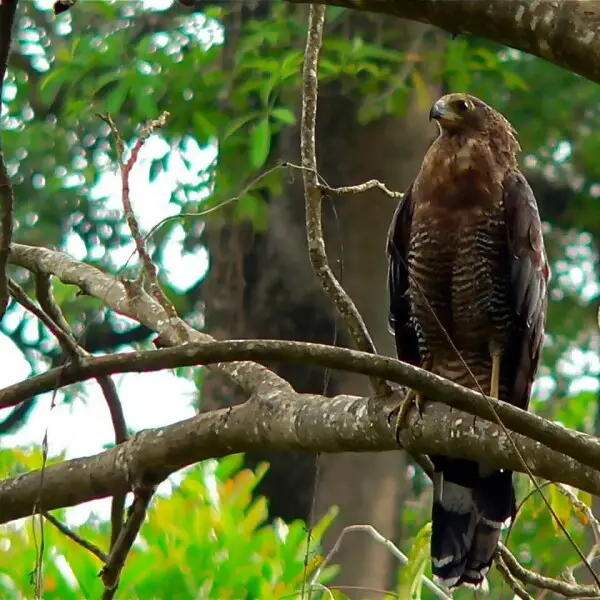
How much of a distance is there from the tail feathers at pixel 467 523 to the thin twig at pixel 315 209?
3.04 feet

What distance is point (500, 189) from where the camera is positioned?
115 inches

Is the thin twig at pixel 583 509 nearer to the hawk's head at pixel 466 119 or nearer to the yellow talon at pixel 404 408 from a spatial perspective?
the yellow talon at pixel 404 408

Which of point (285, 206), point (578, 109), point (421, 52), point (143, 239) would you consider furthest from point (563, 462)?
point (578, 109)

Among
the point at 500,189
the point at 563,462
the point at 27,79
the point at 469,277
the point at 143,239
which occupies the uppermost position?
the point at 27,79

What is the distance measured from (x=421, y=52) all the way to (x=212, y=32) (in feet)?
3.99

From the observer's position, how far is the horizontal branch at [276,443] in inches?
69.1

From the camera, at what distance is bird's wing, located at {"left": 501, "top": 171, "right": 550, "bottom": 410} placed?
286 centimetres

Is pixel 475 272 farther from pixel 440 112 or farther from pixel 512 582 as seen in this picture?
pixel 512 582

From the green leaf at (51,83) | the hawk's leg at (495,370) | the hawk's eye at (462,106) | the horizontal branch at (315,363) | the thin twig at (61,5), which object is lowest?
the horizontal branch at (315,363)

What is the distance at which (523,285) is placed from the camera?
2840mm

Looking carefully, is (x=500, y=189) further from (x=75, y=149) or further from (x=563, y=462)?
(x=75, y=149)

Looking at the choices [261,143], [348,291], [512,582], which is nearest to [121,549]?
[512,582]

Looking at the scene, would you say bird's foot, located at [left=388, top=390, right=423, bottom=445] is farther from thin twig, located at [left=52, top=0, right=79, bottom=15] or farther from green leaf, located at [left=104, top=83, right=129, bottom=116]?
green leaf, located at [left=104, top=83, right=129, bottom=116]

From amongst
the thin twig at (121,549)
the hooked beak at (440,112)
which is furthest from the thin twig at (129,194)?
the hooked beak at (440,112)
